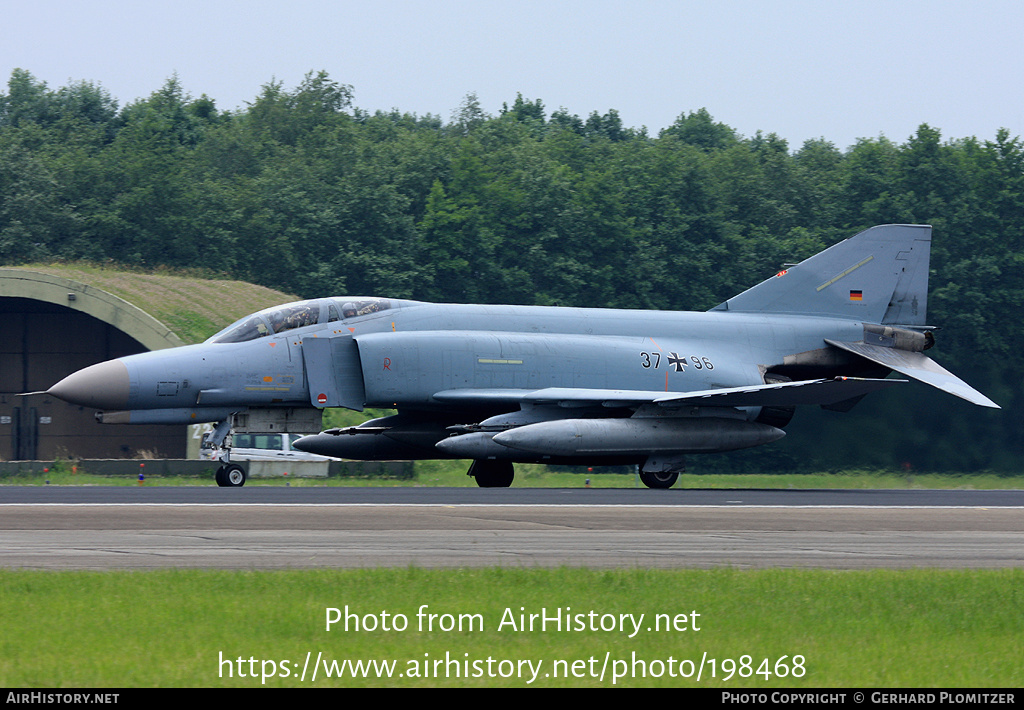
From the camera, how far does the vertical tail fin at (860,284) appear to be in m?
25.4

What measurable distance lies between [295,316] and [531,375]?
4256 mm

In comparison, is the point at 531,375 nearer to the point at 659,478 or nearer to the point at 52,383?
the point at 659,478

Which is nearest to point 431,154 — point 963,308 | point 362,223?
point 362,223

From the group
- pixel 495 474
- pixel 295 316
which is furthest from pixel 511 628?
pixel 495 474

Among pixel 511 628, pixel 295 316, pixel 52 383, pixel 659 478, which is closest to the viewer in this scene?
pixel 511 628

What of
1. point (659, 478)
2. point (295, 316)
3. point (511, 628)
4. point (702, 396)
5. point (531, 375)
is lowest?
point (659, 478)

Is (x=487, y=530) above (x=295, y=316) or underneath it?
underneath

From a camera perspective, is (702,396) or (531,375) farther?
(531,375)

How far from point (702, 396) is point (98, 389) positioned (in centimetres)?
979

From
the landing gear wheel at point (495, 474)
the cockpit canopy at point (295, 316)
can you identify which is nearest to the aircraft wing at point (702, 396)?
the landing gear wheel at point (495, 474)

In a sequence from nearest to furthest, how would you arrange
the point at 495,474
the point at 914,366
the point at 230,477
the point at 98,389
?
the point at 98,389 < the point at 230,477 < the point at 495,474 < the point at 914,366

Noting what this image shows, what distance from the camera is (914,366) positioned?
25.0 m

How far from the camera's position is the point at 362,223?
174 ft

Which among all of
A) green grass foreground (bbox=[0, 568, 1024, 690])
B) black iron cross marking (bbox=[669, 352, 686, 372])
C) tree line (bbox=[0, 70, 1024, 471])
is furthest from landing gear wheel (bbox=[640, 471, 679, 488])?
tree line (bbox=[0, 70, 1024, 471])
